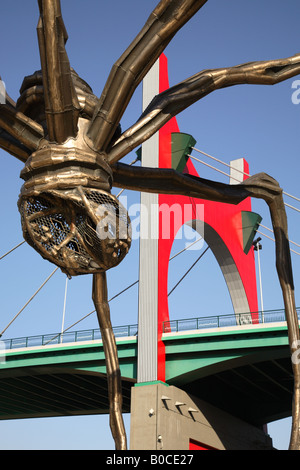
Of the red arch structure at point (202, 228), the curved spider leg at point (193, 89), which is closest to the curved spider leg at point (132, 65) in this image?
the curved spider leg at point (193, 89)

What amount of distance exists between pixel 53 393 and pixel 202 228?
12562mm

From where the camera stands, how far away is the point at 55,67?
5.12 meters

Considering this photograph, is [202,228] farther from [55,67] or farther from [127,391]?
[55,67]

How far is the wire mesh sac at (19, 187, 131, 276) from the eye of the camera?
5266 mm

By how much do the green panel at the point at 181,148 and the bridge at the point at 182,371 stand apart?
7117 millimetres

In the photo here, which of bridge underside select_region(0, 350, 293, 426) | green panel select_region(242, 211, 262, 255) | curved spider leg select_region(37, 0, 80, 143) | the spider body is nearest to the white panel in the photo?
bridge underside select_region(0, 350, 293, 426)

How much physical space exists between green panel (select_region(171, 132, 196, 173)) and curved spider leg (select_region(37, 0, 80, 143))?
22.5 m

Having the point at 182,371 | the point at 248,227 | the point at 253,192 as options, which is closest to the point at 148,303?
the point at 182,371

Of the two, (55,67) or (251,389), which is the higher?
(251,389)

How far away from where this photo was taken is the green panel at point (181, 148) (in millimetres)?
27953

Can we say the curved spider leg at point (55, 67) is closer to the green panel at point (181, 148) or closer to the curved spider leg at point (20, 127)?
the curved spider leg at point (20, 127)

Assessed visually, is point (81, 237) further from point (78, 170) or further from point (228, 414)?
point (228, 414)

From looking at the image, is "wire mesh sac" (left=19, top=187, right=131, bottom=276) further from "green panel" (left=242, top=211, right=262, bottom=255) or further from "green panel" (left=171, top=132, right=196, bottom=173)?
"green panel" (left=242, top=211, right=262, bottom=255)

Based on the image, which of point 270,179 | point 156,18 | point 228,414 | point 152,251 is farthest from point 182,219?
point 156,18
